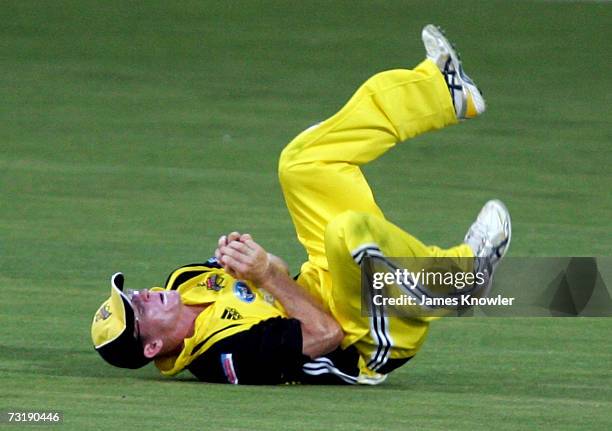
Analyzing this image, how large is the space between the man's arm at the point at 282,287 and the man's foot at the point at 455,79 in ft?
3.01

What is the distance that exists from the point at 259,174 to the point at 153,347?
470 cm

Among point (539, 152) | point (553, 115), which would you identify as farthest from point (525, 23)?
point (539, 152)

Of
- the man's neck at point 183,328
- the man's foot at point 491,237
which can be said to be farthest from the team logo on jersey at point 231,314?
the man's foot at point 491,237

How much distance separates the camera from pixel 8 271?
779 centimetres

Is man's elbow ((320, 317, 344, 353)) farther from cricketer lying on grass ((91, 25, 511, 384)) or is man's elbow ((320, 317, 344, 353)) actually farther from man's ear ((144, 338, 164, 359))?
man's ear ((144, 338, 164, 359))

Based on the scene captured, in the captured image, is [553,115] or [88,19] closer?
[553,115]

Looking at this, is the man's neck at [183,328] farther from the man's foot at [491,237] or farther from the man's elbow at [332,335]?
the man's foot at [491,237]

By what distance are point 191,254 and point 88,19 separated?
255 inches

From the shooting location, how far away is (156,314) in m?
5.73

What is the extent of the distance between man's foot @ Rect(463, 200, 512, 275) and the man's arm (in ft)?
1.82

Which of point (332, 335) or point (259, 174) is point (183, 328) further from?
point (259, 174)

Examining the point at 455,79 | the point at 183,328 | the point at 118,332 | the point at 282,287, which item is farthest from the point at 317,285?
the point at 455,79

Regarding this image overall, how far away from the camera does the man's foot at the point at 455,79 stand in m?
6.18

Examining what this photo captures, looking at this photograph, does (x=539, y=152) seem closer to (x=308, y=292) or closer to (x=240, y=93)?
(x=240, y=93)
